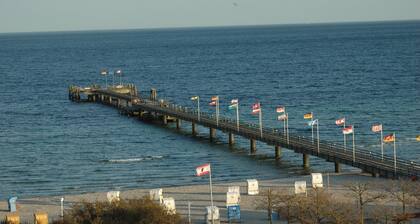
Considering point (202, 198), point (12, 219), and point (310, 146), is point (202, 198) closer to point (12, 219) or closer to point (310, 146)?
point (12, 219)

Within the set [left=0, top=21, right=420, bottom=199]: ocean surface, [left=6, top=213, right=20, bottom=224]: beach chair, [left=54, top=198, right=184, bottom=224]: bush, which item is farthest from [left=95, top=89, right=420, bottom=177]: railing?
[left=6, top=213, right=20, bottom=224]: beach chair

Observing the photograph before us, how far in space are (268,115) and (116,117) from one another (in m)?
16.7

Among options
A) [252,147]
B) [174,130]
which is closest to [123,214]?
[252,147]

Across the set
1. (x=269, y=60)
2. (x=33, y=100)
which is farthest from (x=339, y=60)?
(x=33, y=100)

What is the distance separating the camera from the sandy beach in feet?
149

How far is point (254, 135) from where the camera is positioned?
7088cm

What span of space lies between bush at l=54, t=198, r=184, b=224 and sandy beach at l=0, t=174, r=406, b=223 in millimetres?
5747

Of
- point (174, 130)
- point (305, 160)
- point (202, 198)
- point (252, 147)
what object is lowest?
point (174, 130)

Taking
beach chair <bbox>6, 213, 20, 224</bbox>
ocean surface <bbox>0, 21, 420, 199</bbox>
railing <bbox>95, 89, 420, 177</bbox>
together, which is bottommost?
ocean surface <bbox>0, 21, 420, 199</bbox>

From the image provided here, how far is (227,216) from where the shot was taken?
4406cm

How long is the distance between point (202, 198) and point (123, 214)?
11.6m

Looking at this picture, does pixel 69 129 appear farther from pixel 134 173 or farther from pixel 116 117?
pixel 134 173

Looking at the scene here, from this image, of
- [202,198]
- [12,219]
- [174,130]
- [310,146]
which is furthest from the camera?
[174,130]

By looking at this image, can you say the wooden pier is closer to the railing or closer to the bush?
the railing
